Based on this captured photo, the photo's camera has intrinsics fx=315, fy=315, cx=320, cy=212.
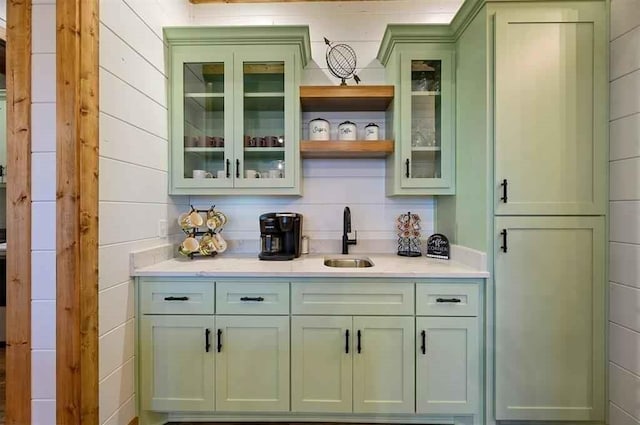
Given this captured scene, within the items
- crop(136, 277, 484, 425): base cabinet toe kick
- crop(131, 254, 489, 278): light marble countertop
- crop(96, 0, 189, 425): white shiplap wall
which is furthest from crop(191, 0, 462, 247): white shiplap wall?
crop(136, 277, 484, 425): base cabinet toe kick

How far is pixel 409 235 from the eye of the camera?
2318 mm

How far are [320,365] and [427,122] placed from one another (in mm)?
1659

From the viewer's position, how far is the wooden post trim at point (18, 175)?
1303 mm

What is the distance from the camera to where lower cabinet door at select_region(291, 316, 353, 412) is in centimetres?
171

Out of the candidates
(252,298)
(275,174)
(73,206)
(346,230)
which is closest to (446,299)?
(346,230)

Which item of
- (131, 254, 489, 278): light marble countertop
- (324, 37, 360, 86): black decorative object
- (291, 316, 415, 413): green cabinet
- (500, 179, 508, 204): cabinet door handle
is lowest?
(291, 316, 415, 413): green cabinet

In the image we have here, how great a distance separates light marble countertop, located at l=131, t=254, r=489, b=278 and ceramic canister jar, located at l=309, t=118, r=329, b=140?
34.0 inches

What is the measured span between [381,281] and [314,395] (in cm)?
72

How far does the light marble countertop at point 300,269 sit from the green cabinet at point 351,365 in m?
0.25

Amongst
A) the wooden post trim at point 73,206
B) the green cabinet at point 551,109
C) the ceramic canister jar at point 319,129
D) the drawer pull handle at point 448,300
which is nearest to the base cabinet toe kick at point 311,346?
the drawer pull handle at point 448,300

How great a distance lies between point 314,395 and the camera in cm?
171

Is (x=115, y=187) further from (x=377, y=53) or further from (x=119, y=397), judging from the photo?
(x=377, y=53)

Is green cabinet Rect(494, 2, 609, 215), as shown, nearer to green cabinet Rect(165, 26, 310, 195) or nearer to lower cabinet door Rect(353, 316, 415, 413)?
lower cabinet door Rect(353, 316, 415, 413)

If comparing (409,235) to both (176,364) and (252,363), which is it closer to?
(252,363)
